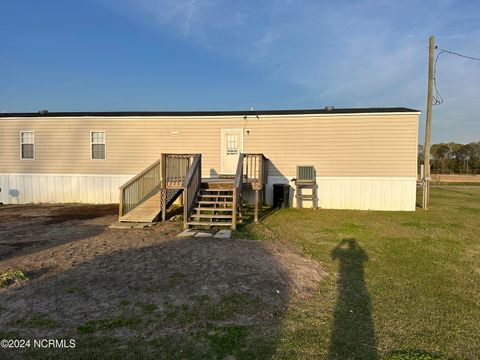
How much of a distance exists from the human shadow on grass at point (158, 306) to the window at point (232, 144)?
7024 millimetres

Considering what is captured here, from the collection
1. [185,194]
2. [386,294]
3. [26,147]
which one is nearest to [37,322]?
[386,294]

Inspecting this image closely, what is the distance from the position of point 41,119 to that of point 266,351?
13276 mm

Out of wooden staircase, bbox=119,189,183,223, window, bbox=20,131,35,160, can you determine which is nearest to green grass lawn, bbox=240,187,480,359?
wooden staircase, bbox=119,189,183,223

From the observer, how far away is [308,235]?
7.10 metres

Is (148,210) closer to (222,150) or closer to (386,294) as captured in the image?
(222,150)

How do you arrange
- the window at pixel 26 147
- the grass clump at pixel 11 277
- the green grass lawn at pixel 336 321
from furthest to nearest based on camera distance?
the window at pixel 26 147 → the grass clump at pixel 11 277 → the green grass lawn at pixel 336 321

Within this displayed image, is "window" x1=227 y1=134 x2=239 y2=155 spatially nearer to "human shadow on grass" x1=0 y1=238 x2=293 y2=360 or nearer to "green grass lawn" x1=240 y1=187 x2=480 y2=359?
"green grass lawn" x1=240 y1=187 x2=480 y2=359

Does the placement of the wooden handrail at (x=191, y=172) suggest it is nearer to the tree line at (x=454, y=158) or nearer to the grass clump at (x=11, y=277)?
the grass clump at (x=11, y=277)

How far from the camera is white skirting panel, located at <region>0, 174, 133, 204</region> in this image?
12.3 metres

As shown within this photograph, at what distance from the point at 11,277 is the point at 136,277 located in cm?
158

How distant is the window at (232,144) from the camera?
1177cm

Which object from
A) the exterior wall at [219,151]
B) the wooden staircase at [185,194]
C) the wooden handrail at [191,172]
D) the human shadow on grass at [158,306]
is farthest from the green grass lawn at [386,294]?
the exterior wall at [219,151]

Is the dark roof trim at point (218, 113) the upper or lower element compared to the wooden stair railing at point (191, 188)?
upper

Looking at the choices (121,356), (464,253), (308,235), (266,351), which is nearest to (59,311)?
(121,356)
